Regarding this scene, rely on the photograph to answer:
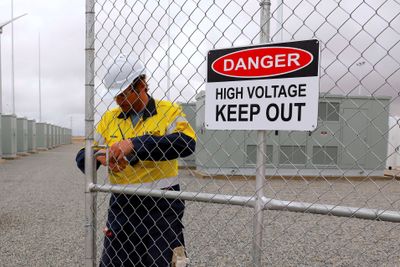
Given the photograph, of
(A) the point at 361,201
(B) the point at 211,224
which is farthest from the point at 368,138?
(B) the point at 211,224

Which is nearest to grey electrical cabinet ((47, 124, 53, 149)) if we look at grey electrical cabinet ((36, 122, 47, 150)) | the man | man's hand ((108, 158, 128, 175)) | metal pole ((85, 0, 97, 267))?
grey electrical cabinet ((36, 122, 47, 150))

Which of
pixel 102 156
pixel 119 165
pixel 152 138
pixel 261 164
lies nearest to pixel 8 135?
pixel 102 156

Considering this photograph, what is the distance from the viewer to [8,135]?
1823 cm

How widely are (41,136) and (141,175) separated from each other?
29.1 meters

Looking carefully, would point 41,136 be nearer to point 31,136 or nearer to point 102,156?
point 31,136

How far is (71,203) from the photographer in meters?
7.57

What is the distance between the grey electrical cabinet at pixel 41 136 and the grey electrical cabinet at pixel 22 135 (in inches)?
240

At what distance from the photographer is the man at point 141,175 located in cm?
241

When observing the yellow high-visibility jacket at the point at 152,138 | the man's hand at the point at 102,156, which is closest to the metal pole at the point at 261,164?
the yellow high-visibility jacket at the point at 152,138

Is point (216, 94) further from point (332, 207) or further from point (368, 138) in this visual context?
point (368, 138)

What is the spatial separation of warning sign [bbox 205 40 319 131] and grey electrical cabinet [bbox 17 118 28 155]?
21697 mm

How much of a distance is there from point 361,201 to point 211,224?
391 centimetres

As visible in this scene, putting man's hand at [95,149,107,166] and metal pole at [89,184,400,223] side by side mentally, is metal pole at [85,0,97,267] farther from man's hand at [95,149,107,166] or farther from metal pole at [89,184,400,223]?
A: metal pole at [89,184,400,223]

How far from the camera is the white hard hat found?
2.41 meters
